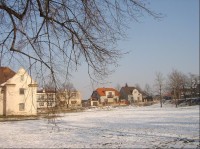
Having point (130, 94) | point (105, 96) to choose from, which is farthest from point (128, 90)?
point (105, 96)

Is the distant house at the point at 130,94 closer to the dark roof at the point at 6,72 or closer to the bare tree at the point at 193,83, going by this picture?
the bare tree at the point at 193,83

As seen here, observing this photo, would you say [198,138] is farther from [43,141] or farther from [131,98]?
[131,98]

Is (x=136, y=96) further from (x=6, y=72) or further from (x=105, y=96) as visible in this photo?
(x=6, y=72)

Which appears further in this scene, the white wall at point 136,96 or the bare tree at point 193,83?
the white wall at point 136,96

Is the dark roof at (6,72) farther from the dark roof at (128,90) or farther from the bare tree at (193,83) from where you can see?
the dark roof at (128,90)

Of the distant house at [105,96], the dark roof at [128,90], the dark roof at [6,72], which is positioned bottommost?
the dark roof at [6,72]

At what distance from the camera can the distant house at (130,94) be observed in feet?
396

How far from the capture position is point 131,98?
121 metres

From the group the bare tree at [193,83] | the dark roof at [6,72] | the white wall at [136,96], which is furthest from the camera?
the white wall at [136,96]

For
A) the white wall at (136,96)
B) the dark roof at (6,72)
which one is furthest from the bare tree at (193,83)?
the dark roof at (6,72)

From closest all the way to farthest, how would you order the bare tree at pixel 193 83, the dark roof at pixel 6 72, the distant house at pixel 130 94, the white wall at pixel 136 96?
the dark roof at pixel 6 72
the bare tree at pixel 193 83
the distant house at pixel 130 94
the white wall at pixel 136 96

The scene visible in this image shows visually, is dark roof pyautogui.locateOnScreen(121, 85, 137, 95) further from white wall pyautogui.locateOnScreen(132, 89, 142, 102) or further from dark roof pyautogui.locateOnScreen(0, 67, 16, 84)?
dark roof pyautogui.locateOnScreen(0, 67, 16, 84)

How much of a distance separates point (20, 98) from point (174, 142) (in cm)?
3875

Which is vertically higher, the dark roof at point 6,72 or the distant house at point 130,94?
the distant house at point 130,94
